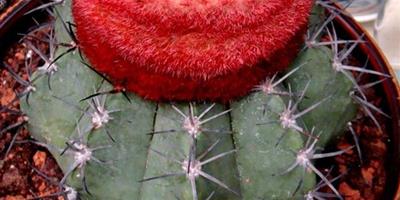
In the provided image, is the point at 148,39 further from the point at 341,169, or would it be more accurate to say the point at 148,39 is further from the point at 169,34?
the point at 341,169

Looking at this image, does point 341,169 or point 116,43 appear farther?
point 341,169

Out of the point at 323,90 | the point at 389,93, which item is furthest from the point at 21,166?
the point at 389,93

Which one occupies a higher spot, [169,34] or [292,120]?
[169,34]

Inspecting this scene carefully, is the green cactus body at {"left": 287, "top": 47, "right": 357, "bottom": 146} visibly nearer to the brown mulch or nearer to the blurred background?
the brown mulch

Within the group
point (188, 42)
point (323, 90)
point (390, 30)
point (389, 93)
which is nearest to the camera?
point (188, 42)

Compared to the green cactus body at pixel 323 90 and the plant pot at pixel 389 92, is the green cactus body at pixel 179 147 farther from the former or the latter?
the plant pot at pixel 389 92

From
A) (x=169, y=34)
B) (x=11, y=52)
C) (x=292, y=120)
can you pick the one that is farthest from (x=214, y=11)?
(x=11, y=52)

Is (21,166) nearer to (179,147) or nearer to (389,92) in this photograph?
(179,147)

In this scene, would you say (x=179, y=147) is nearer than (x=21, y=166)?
Yes
